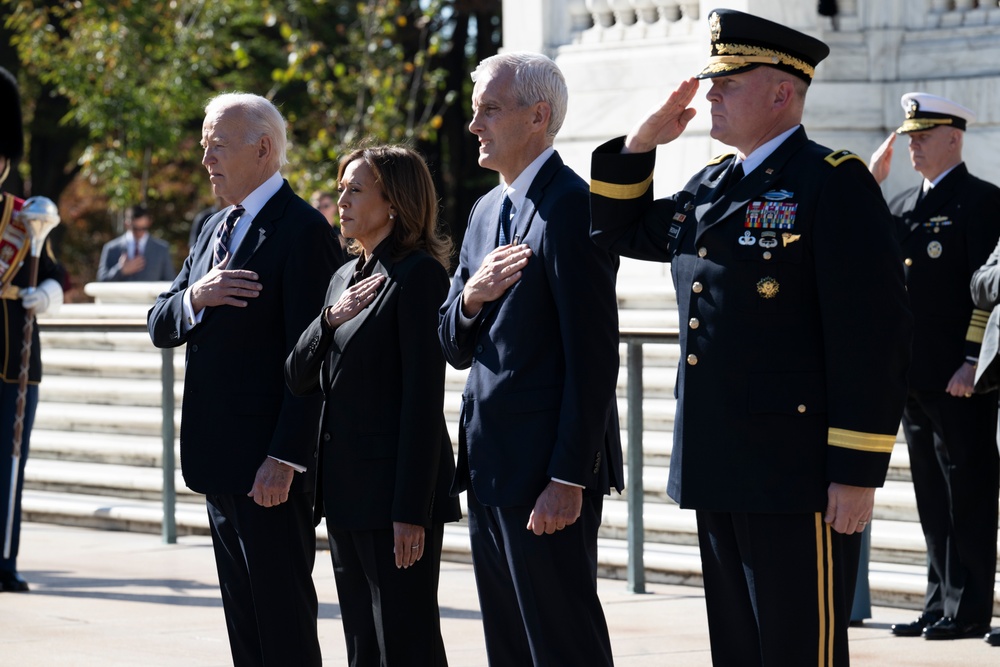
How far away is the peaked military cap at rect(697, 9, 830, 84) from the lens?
13.5 ft

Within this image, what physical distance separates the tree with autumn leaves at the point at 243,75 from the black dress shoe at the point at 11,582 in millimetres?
8735

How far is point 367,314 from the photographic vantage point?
4938 millimetres

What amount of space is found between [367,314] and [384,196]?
1.19 ft

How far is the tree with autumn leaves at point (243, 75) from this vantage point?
19344 mm

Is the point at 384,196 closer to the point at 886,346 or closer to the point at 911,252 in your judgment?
the point at 886,346

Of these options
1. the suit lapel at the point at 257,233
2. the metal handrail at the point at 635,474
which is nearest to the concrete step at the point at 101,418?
the metal handrail at the point at 635,474

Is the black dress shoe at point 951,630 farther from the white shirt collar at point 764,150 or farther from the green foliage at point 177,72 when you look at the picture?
the green foliage at point 177,72

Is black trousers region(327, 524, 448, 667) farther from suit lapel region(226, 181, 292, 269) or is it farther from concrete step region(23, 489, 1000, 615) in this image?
concrete step region(23, 489, 1000, 615)

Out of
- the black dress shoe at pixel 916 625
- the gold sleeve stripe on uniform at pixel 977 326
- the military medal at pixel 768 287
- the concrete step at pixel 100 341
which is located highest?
the military medal at pixel 768 287

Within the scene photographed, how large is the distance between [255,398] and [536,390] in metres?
1.06

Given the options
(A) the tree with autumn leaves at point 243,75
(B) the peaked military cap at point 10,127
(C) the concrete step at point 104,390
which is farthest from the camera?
(A) the tree with autumn leaves at point 243,75

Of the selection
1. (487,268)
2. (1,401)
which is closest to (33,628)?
(1,401)

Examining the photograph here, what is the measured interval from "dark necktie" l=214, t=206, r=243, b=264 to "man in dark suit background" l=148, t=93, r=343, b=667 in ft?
0.17

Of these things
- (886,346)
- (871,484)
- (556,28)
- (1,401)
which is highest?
(556,28)
